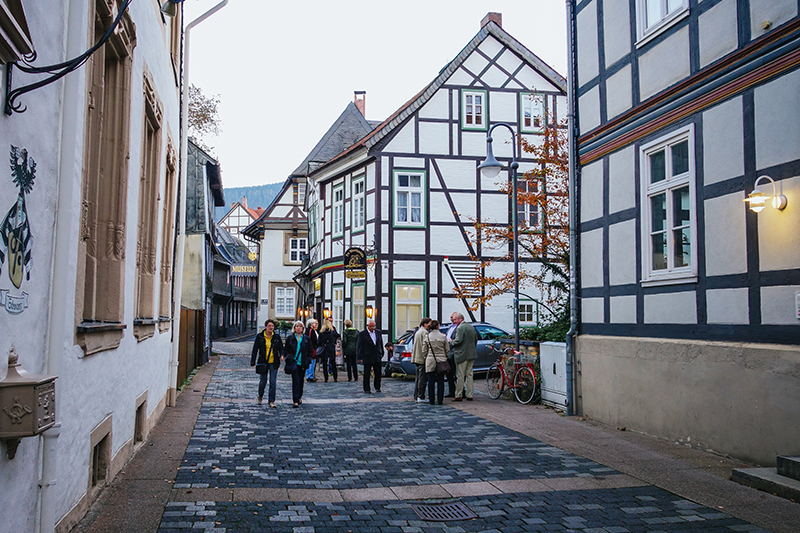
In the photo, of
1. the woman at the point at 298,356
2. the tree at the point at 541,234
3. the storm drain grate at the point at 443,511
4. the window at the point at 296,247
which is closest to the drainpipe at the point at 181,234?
the woman at the point at 298,356

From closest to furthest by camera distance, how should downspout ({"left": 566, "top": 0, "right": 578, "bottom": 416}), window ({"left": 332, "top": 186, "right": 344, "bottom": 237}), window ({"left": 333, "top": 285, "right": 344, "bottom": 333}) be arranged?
downspout ({"left": 566, "top": 0, "right": 578, "bottom": 416}), window ({"left": 333, "top": 285, "right": 344, "bottom": 333}), window ({"left": 332, "top": 186, "right": 344, "bottom": 237})

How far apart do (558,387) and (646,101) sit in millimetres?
5335

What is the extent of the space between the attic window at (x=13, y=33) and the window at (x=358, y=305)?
72.0 feet

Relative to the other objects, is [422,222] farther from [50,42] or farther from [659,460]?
[50,42]

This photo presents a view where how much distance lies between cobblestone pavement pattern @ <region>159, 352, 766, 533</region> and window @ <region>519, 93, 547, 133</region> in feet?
52.1

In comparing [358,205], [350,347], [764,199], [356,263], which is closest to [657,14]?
[764,199]

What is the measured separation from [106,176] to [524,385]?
9.57 m

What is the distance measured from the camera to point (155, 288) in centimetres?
1012

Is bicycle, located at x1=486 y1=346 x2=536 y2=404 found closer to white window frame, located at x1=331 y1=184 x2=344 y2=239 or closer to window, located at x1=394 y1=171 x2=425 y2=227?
window, located at x1=394 y1=171 x2=425 y2=227

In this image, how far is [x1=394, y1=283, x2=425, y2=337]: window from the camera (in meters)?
24.4

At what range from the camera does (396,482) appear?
7.32 meters

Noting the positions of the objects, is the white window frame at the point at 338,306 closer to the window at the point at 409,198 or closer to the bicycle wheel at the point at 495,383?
the window at the point at 409,198

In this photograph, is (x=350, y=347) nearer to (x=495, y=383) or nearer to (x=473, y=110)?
(x=495, y=383)

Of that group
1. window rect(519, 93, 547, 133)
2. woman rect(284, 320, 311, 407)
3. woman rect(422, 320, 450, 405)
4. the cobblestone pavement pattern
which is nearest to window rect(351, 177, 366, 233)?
window rect(519, 93, 547, 133)
